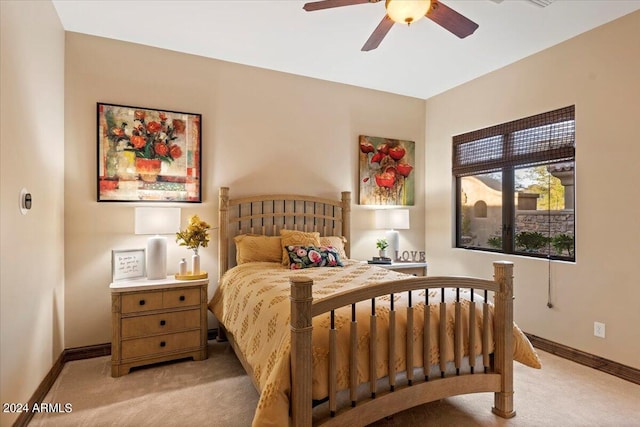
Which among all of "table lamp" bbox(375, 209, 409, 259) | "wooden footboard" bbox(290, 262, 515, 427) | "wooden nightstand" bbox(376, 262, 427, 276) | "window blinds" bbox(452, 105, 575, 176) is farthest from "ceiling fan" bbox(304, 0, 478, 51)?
"wooden nightstand" bbox(376, 262, 427, 276)

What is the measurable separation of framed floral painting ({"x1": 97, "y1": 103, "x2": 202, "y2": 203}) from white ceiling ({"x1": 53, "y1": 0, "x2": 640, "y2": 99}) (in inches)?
27.9

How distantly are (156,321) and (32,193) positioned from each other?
129 cm

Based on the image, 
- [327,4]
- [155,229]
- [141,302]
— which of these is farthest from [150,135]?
[327,4]

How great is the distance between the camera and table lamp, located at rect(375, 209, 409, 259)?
4.32 meters

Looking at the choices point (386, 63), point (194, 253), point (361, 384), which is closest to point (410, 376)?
point (361, 384)

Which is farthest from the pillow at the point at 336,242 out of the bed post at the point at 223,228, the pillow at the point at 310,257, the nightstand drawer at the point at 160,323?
the nightstand drawer at the point at 160,323

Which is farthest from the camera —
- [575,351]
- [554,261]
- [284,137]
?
[284,137]

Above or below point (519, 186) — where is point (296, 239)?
below

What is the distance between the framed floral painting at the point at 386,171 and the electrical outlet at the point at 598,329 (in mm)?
2403

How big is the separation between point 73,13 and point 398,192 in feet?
12.6

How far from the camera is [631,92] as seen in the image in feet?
9.09

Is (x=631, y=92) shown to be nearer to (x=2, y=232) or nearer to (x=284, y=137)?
(x=284, y=137)

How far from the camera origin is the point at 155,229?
117 inches

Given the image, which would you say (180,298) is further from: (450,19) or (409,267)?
(450,19)
